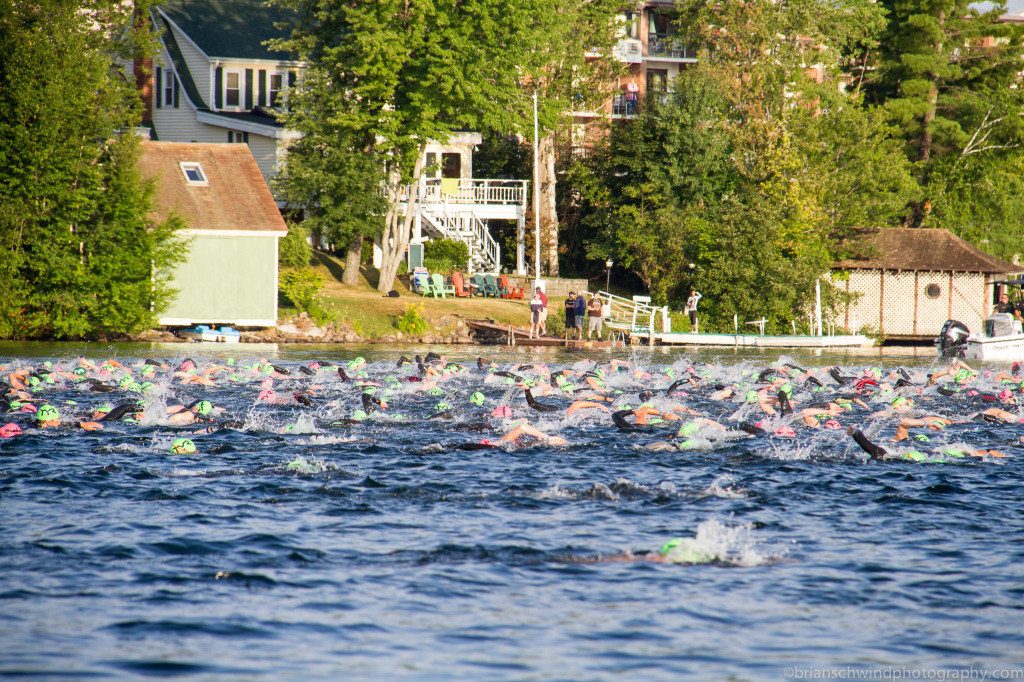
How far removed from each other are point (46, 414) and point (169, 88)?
33.8 meters

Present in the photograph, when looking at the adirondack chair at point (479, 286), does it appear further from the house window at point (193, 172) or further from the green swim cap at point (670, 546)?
the green swim cap at point (670, 546)

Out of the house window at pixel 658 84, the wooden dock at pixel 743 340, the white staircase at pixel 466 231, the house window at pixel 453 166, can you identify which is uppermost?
the house window at pixel 658 84

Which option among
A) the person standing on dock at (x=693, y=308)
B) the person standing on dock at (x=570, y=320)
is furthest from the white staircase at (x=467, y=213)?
the person standing on dock at (x=570, y=320)

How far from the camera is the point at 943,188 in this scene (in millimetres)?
48344

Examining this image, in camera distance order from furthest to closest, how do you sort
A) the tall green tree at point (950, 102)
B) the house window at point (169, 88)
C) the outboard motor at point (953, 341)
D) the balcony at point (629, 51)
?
the balcony at point (629, 51) < the tall green tree at point (950, 102) < the house window at point (169, 88) < the outboard motor at point (953, 341)

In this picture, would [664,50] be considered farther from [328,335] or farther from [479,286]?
A: [328,335]

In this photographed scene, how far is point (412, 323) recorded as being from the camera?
108ft

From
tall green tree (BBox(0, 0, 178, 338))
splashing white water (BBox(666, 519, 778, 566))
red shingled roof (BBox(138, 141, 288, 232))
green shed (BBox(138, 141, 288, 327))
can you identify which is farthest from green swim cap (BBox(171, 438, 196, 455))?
red shingled roof (BBox(138, 141, 288, 232))

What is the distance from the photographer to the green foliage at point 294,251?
33.5 meters

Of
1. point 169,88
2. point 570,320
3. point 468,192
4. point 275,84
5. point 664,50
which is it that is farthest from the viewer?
point 664,50

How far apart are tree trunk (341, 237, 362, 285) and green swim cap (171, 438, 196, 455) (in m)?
25.9

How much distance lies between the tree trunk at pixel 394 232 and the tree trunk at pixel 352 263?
91 centimetres

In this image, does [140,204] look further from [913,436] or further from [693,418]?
[913,436]

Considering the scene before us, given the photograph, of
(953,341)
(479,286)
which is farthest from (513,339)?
(953,341)
